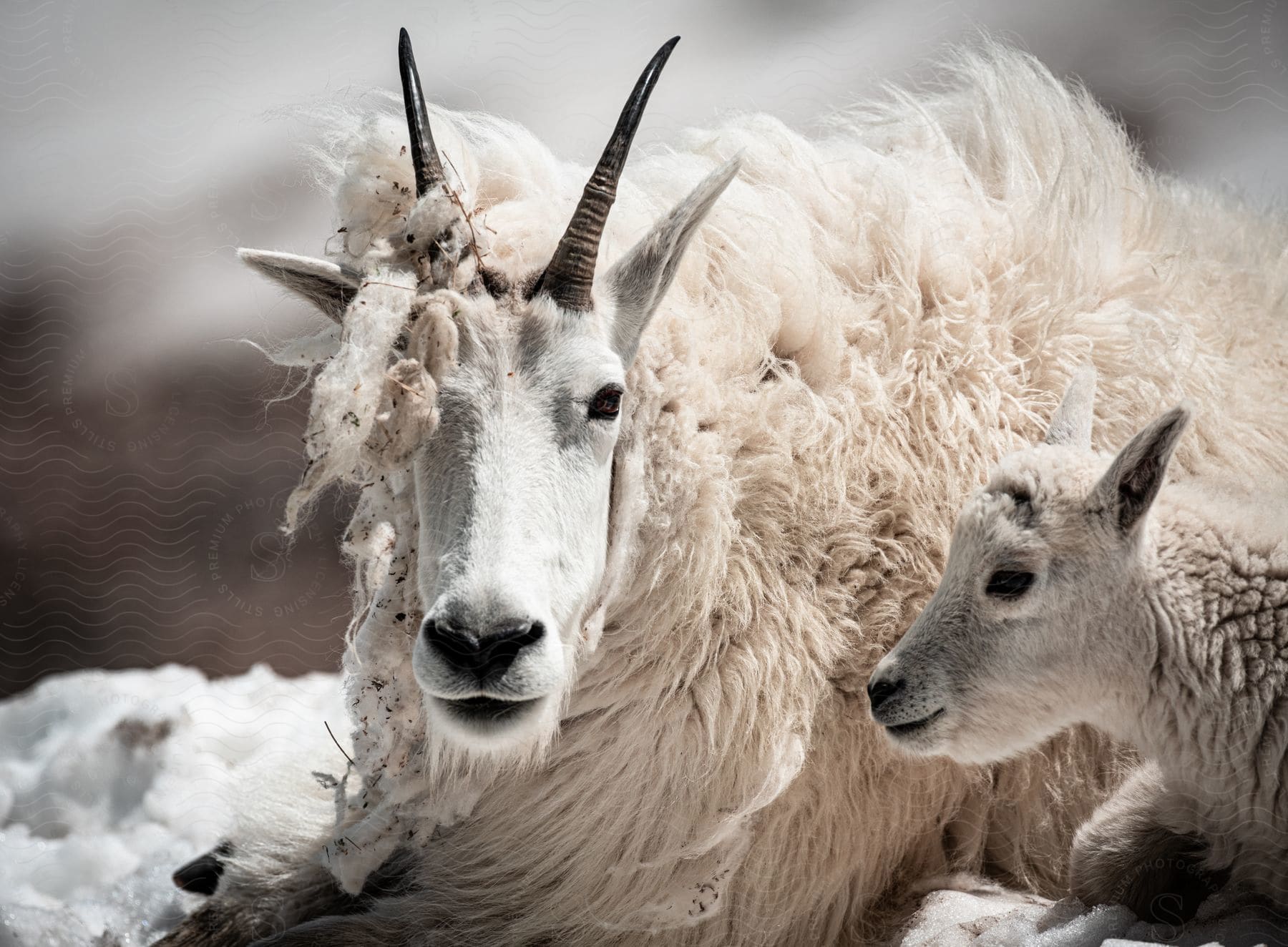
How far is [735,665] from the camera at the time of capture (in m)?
2.48

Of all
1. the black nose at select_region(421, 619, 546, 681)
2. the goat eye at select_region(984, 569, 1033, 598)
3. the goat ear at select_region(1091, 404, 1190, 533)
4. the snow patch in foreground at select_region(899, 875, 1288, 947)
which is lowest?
the snow patch in foreground at select_region(899, 875, 1288, 947)

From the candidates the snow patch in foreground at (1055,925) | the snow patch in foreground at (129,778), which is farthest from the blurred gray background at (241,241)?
the snow patch in foreground at (1055,925)

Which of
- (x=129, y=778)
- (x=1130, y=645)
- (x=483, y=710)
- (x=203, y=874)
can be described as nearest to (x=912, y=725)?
(x=1130, y=645)

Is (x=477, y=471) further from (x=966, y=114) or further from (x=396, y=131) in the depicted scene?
(x=966, y=114)

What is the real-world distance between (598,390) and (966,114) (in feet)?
6.30

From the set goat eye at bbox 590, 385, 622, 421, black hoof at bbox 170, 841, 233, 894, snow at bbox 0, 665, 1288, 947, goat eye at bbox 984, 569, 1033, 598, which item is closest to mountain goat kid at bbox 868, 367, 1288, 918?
goat eye at bbox 984, 569, 1033, 598

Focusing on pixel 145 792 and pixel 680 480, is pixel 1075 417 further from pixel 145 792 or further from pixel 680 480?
pixel 145 792

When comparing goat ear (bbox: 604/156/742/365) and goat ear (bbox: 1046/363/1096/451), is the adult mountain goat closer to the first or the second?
goat ear (bbox: 604/156/742/365)

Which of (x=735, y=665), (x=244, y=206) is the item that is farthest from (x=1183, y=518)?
(x=244, y=206)

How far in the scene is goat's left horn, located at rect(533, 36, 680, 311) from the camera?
6.92 ft

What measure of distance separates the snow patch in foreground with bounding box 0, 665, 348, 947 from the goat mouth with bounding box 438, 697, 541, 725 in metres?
1.40

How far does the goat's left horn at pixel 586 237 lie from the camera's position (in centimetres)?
211

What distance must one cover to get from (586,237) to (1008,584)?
102cm

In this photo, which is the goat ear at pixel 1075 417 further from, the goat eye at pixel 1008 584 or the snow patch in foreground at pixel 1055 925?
the snow patch in foreground at pixel 1055 925
